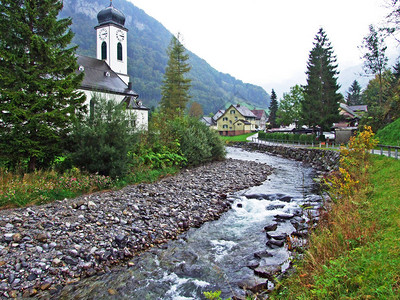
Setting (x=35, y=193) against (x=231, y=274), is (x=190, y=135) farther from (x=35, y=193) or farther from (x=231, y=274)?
(x=231, y=274)

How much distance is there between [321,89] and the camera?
4681 centimetres

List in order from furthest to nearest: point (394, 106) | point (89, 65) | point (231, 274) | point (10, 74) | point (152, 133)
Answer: point (89, 65) → point (394, 106) → point (152, 133) → point (10, 74) → point (231, 274)

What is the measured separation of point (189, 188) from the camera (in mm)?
15070

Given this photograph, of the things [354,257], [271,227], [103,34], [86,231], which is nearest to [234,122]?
[103,34]

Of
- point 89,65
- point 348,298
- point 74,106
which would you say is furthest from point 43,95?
point 89,65

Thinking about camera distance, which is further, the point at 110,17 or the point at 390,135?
the point at 110,17

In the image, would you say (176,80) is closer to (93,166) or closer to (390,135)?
(390,135)

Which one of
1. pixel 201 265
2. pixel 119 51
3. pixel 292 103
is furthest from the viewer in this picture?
pixel 292 103

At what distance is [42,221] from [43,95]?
735cm

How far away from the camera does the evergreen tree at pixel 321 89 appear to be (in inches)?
1800

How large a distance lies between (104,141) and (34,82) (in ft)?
12.9

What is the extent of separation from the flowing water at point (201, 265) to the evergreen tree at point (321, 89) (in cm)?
3899

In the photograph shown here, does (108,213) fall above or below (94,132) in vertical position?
below

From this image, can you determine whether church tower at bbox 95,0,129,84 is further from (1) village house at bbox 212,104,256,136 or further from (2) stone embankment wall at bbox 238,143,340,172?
(1) village house at bbox 212,104,256,136
